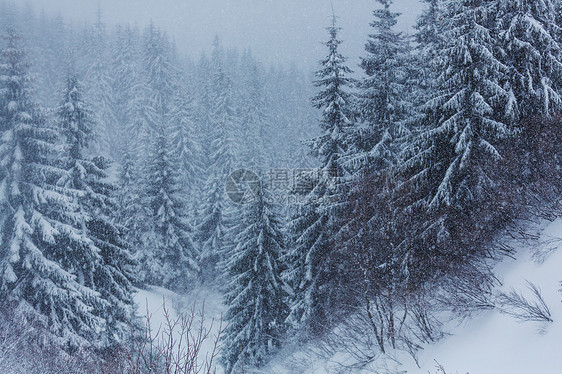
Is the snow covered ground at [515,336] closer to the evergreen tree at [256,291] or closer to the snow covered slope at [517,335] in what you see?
the snow covered slope at [517,335]

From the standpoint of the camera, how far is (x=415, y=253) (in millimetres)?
11719

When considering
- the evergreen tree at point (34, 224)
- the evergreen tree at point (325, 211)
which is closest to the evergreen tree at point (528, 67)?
the evergreen tree at point (325, 211)

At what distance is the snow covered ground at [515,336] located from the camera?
638cm

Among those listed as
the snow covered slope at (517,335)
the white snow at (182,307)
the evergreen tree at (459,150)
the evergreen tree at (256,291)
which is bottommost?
the white snow at (182,307)

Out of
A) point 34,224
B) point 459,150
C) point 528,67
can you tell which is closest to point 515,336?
point 459,150

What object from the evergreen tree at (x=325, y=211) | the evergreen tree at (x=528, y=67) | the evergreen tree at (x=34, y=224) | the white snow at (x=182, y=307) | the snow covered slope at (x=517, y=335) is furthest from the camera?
the white snow at (x=182, y=307)

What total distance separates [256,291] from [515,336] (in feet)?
42.2

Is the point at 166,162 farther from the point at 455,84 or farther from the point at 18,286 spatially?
the point at 455,84

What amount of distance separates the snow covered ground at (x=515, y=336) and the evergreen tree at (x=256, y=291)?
27.0 feet

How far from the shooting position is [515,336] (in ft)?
23.3

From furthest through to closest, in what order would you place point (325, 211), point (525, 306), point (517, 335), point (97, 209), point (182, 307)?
point (182, 307)
point (97, 209)
point (325, 211)
point (525, 306)
point (517, 335)

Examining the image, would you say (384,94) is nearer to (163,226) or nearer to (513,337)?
(513,337)

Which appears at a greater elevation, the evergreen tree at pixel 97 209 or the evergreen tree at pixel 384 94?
the evergreen tree at pixel 384 94

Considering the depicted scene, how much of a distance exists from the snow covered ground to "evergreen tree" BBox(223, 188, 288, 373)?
8.23 metres
